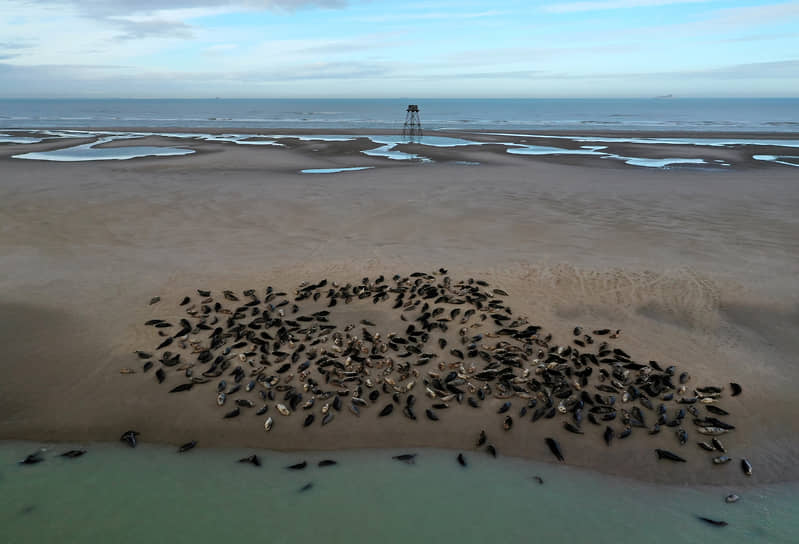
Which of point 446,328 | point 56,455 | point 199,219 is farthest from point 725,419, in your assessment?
point 199,219

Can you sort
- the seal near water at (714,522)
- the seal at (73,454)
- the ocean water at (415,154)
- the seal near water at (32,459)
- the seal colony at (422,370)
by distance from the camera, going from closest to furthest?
the seal near water at (714,522) → the seal near water at (32,459) → the seal at (73,454) → the seal colony at (422,370) → the ocean water at (415,154)

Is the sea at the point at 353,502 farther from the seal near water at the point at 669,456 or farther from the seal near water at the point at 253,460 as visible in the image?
the seal near water at the point at 669,456

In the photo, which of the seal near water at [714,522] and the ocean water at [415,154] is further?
the ocean water at [415,154]

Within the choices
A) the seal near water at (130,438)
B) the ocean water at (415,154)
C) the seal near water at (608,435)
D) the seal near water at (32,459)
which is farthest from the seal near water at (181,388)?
the ocean water at (415,154)

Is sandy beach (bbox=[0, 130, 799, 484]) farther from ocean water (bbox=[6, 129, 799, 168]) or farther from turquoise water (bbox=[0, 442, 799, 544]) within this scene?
ocean water (bbox=[6, 129, 799, 168])

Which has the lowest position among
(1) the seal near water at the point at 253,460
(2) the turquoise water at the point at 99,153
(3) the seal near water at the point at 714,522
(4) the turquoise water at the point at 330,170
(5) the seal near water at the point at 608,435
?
(3) the seal near water at the point at 714,522

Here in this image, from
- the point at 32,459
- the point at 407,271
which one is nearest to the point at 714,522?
the point at 407,271

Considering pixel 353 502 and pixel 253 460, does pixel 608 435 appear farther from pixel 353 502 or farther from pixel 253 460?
pixel 253 460
